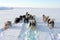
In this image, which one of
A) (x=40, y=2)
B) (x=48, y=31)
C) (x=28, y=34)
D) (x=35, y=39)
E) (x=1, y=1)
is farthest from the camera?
(x=1, y=1)

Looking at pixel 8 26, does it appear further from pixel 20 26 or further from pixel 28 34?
pixel 28 34

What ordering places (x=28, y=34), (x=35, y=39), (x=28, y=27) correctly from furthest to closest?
(x=28, y=27) < (x=28, y=34) < (x=35, y=39)

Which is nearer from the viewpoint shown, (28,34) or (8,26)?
(28,34)

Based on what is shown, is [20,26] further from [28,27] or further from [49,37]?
[49,37]

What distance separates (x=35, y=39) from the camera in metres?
3.47

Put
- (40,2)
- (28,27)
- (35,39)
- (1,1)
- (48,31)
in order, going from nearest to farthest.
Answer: (35,39) < (48,31) < (28,27) < (40,2) < (1,1)

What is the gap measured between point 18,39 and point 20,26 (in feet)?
3.80

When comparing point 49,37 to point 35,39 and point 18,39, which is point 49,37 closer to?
point 35,39

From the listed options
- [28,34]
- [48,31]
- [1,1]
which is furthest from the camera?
[1,1]

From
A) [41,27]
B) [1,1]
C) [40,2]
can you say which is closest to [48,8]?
[40,2]

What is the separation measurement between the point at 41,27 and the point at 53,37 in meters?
0.92

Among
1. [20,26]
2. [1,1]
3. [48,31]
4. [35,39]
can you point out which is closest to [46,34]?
[48,31]

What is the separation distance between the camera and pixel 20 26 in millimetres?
4625

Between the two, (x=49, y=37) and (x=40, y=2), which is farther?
(x=40, y=2)
